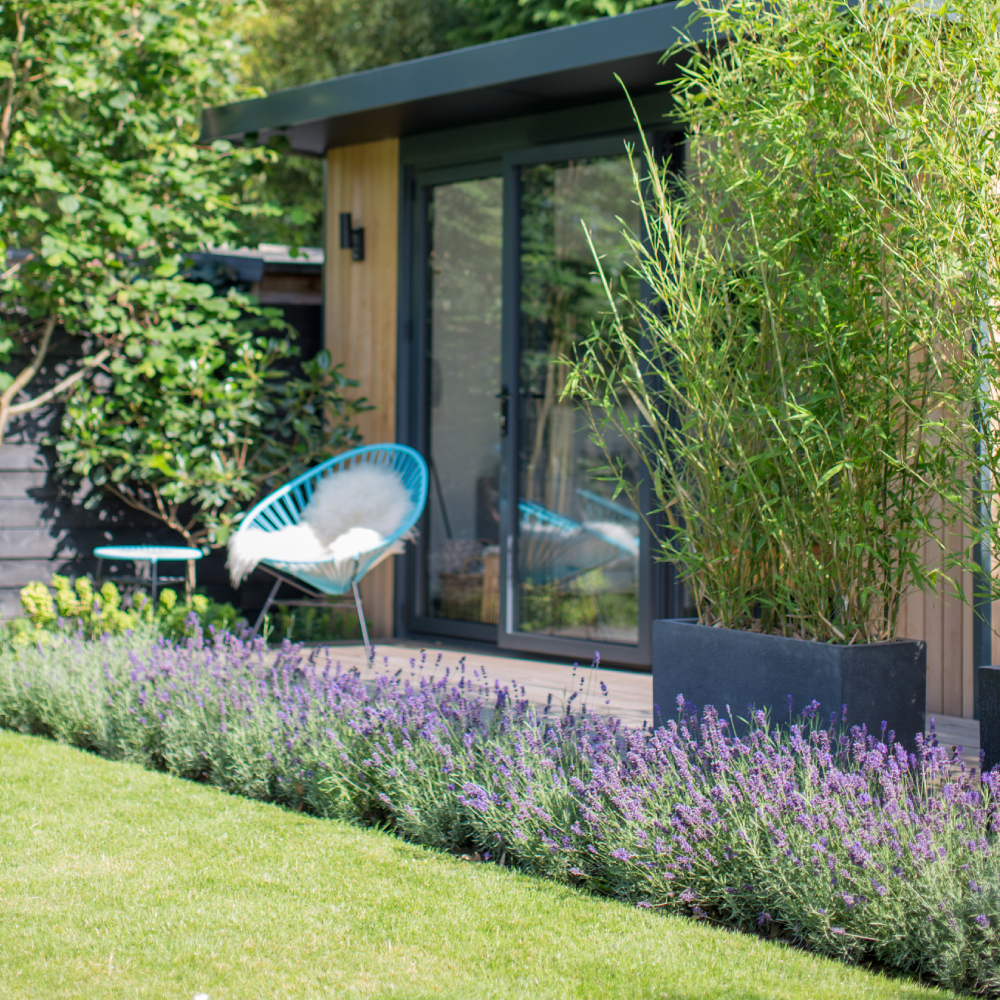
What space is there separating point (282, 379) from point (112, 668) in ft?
9.05

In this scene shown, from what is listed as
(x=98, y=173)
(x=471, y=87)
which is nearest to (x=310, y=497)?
(x=98, y=173)

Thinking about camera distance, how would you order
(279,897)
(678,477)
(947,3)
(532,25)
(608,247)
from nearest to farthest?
(279,897) < (947,3) < (678,477) < (608,247) < (532,25)

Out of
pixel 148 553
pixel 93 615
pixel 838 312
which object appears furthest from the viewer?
pixel 148 553

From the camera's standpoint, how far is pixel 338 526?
18.4 ft

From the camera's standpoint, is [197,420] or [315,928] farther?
[197,420]

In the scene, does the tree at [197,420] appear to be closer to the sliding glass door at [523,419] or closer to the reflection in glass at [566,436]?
the sliding glass door at [523,419]

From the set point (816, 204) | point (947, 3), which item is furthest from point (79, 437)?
point (947, 3)

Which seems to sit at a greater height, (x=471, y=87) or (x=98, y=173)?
(x=471, y=87)

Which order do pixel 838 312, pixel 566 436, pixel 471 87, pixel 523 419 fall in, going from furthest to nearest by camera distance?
1. pixel 523 419
2. pixel 566 436
3. pixel 471 87
4. pixel 838 312

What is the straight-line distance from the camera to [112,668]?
423 cm

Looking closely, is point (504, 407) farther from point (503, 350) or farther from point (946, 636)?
point (946, 636)

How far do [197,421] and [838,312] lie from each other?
370 cm

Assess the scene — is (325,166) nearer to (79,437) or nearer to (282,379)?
(282,379)

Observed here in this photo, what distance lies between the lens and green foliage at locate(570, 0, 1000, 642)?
2.77 metres
